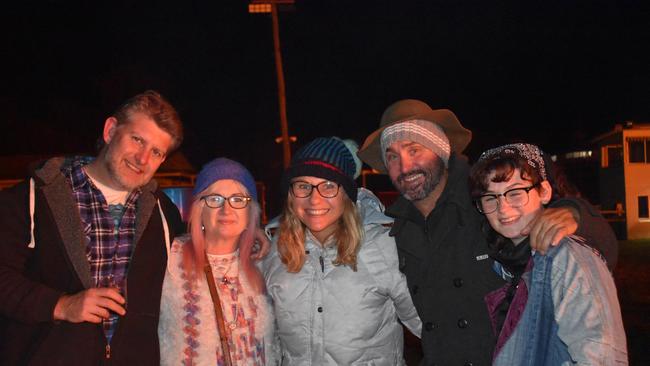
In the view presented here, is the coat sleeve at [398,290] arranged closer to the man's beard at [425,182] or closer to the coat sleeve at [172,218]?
the man's beard at [425,182]

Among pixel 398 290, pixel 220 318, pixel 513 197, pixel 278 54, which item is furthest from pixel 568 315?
pixel 278 54

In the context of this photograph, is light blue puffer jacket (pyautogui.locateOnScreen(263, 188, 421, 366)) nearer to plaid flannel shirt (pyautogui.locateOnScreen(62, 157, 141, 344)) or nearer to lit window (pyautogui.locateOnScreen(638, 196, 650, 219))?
plaid flannel shirt (pyautogui.locateOnScreen(62, 157, 141, 344))

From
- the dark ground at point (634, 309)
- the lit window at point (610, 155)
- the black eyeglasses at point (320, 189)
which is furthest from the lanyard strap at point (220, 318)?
the lit window at point (610, 155)

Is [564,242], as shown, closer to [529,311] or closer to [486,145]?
[529,311]

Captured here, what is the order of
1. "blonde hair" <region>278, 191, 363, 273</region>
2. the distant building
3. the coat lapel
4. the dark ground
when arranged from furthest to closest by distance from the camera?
1. the distant building
2. the dark ground
3. "blonde hair" <region>278, 191, 363, 273</region>
4. the coat lapel

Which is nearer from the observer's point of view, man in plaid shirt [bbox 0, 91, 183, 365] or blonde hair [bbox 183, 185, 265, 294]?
man in plaid shirt [bbox 0, 91, 183, 365]

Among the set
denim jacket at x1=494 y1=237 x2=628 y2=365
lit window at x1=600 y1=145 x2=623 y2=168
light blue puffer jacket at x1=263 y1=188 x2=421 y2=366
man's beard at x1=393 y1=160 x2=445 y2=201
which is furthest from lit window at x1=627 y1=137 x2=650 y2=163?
denim jacket at x1=494 y1=237 x2=628 y2=365

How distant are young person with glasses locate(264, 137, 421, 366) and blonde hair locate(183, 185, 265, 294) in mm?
146

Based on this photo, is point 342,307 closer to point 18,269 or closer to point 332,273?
point 332,273

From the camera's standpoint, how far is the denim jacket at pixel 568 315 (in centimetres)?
226

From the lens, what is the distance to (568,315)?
2367 mm

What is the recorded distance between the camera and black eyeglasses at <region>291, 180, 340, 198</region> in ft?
12.7

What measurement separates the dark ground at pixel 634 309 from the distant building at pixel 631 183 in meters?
10.6

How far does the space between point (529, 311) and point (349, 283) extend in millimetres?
1375
